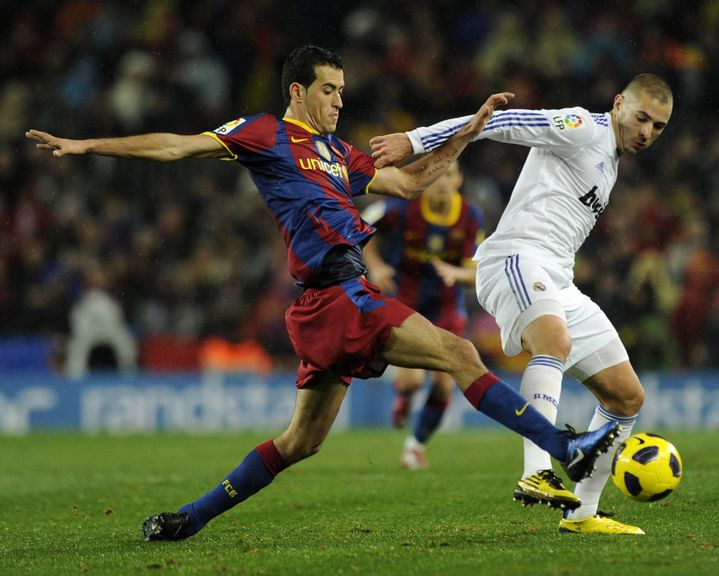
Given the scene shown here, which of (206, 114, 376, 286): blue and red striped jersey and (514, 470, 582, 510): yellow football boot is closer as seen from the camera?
(514, 470, 582, 510): yellow football boot

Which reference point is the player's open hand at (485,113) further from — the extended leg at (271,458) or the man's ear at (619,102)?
the extended leg at (271,458)

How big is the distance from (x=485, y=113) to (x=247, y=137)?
1.28 m

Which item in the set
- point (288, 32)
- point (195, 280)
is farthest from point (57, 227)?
point (288, 32)

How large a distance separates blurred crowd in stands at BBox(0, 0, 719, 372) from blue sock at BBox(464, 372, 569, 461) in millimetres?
10960

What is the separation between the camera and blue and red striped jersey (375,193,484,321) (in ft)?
35.4

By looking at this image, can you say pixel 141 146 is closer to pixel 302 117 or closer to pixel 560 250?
pixel 302 117

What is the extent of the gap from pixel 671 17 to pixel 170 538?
609 inches

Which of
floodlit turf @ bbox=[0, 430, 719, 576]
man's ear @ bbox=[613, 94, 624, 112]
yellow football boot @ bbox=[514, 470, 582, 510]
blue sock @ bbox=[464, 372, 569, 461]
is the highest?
man's ear @ bbox=[613, 94, 624, 112]

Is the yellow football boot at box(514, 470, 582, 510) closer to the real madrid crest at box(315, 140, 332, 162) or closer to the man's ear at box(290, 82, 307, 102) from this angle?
the real madrid crest at box(315, 140, 332, 162)

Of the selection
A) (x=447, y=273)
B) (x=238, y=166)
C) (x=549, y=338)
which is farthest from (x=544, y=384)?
(x=238, y=166)

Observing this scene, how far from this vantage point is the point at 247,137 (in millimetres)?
5766

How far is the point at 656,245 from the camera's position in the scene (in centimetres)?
1642

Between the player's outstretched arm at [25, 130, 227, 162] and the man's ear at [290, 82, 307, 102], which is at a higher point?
the man's ear at [290, 82, 307, 102]

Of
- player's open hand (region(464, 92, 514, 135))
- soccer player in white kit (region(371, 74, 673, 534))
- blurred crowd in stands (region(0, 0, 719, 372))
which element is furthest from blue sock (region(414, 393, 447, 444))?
blurred crowd in stands (region(0, 0, 719, 372))
